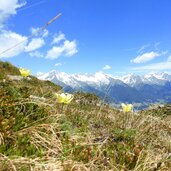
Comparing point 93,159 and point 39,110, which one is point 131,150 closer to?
point 93,159

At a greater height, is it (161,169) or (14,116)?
(14,116)

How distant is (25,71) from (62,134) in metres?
2.81

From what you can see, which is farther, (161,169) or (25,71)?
(25,71)

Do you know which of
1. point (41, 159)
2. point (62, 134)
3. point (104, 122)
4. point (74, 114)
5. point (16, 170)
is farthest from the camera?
point (104, 122)

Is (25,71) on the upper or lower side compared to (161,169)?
upper

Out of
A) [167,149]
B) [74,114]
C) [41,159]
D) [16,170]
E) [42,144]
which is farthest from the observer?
[74,114]

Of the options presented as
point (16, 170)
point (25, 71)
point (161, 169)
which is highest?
point (25, 71)

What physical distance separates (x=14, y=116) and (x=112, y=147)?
66.3 inches

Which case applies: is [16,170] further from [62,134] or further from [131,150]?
[131,150]

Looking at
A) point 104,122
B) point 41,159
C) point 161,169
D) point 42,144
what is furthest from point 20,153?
point 104,122

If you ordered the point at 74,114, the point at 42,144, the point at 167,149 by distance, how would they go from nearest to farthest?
1. the point at 42,144
2. the point at 167,149
3. the point at 74,114

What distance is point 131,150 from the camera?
19.1 ft

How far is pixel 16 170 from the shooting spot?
3693 mm

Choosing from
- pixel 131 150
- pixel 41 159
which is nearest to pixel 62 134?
pixel 131 150
